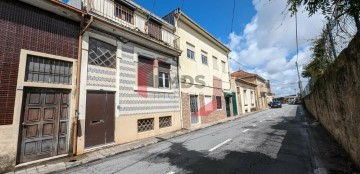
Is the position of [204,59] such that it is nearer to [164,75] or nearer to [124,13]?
[164,75]

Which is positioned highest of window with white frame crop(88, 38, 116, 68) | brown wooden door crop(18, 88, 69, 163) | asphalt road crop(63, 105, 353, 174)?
window with white frame crop(88, 38, 116, 68)

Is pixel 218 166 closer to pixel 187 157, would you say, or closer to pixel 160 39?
pixel 187 157

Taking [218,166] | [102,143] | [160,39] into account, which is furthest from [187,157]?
[160,39]

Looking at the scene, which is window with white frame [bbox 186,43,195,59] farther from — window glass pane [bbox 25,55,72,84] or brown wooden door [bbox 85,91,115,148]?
window glass pane [bbox 25,55,72,84]

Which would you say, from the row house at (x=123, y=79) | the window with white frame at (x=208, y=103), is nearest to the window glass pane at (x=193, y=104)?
the window with white frame at (x=208, y=103)

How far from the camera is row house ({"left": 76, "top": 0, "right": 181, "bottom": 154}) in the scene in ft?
23.9

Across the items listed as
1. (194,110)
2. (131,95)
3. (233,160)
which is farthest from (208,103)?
(233,160)

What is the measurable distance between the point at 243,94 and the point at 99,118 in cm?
2234

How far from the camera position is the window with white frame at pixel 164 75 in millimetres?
11133

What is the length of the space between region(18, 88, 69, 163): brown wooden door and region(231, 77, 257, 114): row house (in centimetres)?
1839

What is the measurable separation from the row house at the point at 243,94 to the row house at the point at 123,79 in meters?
12.9

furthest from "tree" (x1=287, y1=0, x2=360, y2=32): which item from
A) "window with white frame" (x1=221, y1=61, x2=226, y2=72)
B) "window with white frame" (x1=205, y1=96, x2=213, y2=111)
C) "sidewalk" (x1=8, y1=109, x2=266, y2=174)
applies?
"window with white frame" (x1=221, y1=61, x2=226, y2=72)

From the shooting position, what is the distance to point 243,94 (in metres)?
26.0

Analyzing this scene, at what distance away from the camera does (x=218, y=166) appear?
469 cm
